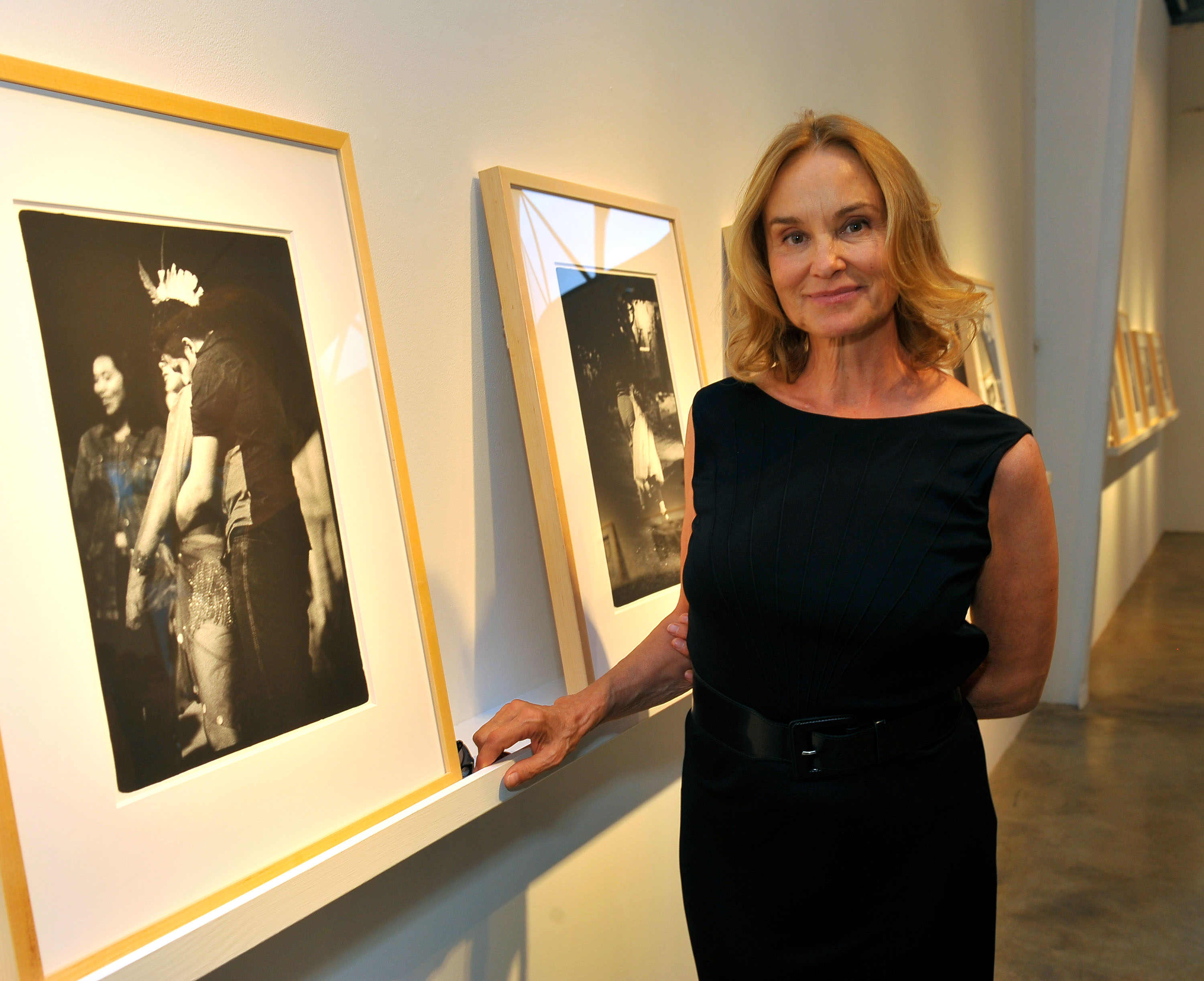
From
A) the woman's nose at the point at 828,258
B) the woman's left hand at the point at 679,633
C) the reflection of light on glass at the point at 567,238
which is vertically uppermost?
the reflection of light on glass at the point at 567,238

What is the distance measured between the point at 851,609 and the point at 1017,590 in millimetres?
352

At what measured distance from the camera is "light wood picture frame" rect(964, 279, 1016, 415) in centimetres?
411

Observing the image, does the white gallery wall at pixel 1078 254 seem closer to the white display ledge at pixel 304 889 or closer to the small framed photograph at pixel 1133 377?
the small framed photograph at pixel 1133 377

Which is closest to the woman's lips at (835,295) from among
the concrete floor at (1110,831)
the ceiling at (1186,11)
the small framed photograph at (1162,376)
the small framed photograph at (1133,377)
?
the concrete floor at (1110,831)

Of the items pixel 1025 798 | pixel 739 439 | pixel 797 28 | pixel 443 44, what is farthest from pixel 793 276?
pixel 1025 798

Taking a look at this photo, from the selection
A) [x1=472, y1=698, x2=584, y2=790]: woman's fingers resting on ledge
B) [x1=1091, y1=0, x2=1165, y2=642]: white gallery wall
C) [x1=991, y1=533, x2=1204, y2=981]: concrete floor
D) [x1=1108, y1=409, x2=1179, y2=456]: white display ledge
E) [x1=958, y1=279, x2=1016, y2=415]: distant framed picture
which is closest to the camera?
[x1=472, y1=698, x2=584, y2=790]: woman's fingers resting on ledge

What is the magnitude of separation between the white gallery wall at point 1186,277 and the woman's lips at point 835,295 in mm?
12688

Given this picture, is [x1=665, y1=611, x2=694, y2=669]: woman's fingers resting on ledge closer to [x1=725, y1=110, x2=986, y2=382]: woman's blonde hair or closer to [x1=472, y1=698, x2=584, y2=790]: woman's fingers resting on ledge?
[x1=472, y1=698, x2=584, y2=790]: woman's fingers resting on ledge

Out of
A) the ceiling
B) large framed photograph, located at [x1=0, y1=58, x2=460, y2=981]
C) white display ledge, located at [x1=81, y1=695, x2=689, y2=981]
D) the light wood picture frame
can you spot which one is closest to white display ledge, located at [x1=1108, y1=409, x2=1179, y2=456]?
the light wood picture frame

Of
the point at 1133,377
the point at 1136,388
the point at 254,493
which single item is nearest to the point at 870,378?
the point at 254,493

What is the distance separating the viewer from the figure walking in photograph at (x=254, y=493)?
44.9 inches

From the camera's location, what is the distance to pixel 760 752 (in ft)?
5.19

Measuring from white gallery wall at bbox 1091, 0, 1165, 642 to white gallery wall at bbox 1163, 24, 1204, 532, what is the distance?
0.17 meters

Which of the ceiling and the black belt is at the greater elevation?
the ceiling
